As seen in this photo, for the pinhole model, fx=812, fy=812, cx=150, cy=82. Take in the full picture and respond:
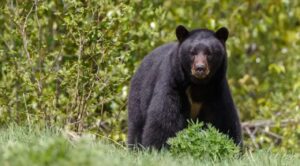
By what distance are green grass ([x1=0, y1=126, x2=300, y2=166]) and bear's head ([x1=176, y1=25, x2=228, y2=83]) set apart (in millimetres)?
1204

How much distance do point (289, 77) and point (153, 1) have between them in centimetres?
346

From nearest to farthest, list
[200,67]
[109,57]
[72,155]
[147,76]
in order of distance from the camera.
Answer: [72,155] < [200,67] < [147,76] < [109,57]

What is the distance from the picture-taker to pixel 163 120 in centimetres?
822

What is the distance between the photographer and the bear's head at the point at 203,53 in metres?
8.30

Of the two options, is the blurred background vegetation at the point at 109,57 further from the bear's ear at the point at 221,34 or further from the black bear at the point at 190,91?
the bear's ear at the point at 221,34

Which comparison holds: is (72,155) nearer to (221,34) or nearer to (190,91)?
(190,91)

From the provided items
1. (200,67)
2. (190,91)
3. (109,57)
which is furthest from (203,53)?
(109,57)

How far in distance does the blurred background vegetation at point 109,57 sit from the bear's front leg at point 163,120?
632 mm

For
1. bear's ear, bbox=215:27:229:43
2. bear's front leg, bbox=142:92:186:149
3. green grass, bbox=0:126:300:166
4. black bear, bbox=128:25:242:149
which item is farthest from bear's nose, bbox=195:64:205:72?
green grass, bbox=0:126:300:166

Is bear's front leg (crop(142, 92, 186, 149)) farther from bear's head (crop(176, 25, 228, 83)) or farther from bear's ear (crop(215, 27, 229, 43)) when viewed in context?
bear's ear (crop(215, 27, 229, 43))

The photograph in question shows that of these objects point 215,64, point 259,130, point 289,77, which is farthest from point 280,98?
point 215,64

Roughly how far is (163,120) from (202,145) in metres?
1.12

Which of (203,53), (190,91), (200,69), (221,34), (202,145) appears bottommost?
(202,145)

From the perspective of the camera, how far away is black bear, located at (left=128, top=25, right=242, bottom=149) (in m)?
8.24
